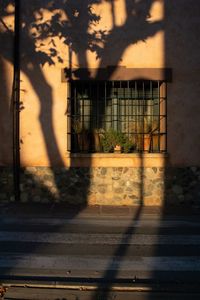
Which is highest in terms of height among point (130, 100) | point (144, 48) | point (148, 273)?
point (144, 48)

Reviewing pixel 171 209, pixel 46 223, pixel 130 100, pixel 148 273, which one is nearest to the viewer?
pixel 148 273

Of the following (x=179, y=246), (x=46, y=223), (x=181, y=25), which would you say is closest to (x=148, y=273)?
(x=179, y=246)

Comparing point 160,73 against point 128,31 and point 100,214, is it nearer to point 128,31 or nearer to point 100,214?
point 128,31

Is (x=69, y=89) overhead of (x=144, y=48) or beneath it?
beneath

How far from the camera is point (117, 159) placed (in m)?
11.6

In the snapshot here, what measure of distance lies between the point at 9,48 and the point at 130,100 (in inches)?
128

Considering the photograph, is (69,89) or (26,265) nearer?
(26,265)

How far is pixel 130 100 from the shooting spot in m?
12.3

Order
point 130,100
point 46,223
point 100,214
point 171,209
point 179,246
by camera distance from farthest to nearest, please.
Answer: point 130,100 → point 171,209 → point 100,214 → point 46,223 → point 179,246

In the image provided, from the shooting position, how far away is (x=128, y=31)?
458 inches

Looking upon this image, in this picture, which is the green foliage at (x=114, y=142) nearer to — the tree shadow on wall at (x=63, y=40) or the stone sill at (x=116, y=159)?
the stone sill at (x=116, y=159)

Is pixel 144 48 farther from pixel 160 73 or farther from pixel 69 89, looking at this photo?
pixel 69 89

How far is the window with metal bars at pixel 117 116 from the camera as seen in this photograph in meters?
11.8

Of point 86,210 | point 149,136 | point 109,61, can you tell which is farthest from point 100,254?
point 109,61
